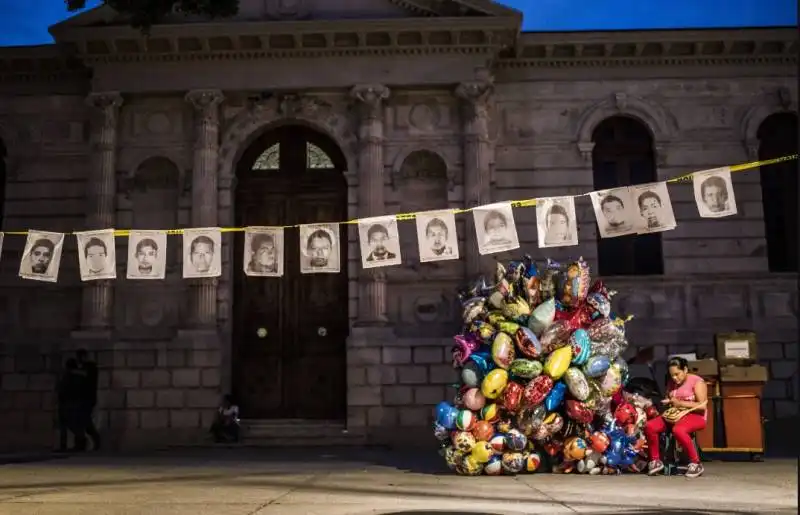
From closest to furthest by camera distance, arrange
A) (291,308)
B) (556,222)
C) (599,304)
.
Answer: (599,304), (556,222), (291,308)

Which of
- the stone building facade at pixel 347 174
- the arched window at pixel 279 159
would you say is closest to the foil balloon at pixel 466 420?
the stone building facade at pixel 347 174

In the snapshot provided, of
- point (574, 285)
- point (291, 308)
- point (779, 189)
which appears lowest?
point (574, 285)

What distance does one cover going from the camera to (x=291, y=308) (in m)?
18.8

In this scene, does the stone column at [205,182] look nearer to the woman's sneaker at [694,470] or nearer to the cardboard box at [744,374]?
the cardboard box at [744,374]

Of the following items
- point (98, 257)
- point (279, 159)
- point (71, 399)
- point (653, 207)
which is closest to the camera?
point (653, 207)

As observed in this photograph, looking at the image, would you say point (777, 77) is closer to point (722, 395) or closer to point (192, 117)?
point (722, 395)

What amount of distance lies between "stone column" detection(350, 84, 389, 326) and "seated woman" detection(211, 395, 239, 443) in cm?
334

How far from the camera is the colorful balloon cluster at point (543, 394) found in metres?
11.2

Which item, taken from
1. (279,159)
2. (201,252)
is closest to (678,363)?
(201,252)

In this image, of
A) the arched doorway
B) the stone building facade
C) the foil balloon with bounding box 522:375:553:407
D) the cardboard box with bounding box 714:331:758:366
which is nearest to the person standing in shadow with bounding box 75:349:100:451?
the stone building facade

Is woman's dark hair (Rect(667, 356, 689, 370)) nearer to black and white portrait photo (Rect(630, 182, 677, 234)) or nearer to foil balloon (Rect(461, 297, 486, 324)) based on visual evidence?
black and white portrait photo (Rect(630, 182, 677, 234))

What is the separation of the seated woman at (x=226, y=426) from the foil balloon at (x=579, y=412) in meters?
8.30

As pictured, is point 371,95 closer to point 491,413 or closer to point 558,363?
point 558,363

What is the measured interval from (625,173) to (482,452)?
395 inches
